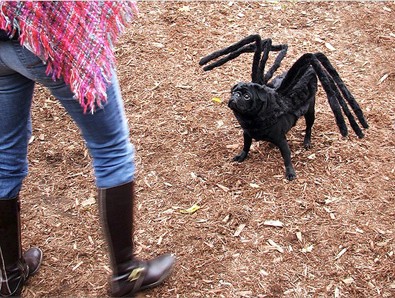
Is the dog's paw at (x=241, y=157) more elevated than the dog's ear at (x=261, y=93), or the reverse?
the dog's ear at (x=261, y=93)

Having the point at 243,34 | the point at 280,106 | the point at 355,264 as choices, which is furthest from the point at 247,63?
the point at 355,264

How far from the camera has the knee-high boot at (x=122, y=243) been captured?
1.93m

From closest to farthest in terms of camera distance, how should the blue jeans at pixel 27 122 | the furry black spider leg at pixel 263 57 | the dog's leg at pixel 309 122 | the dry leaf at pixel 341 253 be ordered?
the blue jeans at pixel 27 122, the dry leaf at pixel 341 253, the furry black spider leg at pixel 263 57, the dog's leg at pixel 309 122

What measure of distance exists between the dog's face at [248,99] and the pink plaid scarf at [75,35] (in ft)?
4.00

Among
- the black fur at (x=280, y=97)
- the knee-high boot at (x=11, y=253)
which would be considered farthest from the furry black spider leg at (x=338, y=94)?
the knee-high boot at (x=11, y=253)

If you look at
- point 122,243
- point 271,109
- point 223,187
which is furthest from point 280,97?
point 122,243

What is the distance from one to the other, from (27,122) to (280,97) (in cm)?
158

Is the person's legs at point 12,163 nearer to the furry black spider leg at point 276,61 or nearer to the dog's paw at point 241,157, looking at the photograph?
the dog's paw at point 241,157

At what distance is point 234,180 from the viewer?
314 centimetres

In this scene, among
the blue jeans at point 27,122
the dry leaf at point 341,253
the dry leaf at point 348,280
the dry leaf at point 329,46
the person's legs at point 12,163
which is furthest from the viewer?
the dry leaf at point 329,46

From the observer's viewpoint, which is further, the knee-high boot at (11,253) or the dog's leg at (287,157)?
the dog's leg at (287,157)

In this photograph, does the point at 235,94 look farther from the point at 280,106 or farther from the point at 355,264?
the point at 355,264

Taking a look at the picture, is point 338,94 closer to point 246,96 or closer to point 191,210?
point 246,96

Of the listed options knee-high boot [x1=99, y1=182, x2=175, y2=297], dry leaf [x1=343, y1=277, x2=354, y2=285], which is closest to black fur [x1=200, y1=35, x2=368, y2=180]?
dry leaf [x1=343, y1=277, x2=354, y2=285]
